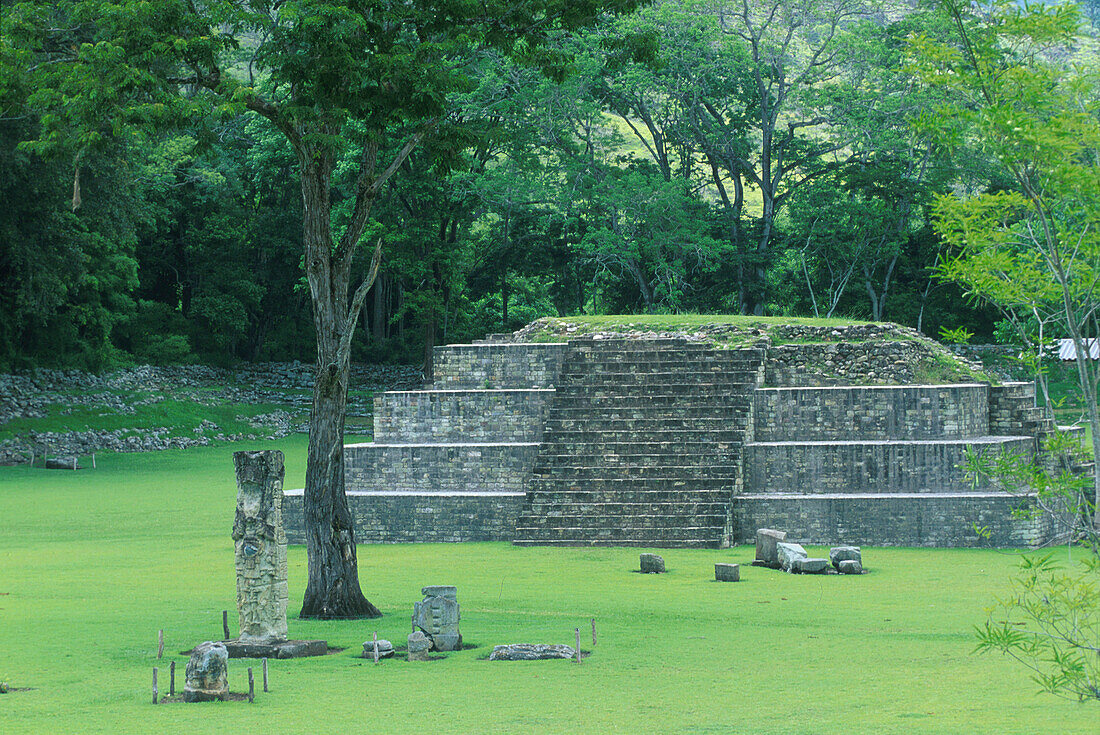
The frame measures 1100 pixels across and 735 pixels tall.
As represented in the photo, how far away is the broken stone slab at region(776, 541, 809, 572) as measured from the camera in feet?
49.5

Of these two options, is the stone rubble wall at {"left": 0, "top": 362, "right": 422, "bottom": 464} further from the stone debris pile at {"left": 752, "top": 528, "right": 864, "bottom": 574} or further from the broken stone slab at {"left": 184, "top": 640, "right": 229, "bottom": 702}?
the broken stone slab at {"left": 184, "top": 640, "right": 229, "bottom": 702}

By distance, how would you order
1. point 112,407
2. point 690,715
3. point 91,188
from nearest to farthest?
point 690,715
point 91,188
point 112,407

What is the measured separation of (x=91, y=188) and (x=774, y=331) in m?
17.3

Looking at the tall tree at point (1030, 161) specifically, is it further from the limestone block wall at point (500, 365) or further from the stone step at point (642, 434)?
the limestone block wall at point (500, 365)

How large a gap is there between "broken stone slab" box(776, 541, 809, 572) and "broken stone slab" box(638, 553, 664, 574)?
5.57ft

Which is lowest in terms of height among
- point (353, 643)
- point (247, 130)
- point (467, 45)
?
point (353, 643)

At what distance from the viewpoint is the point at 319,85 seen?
1158 centimetres

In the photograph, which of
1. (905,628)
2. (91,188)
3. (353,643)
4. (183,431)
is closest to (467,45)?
(353,643)

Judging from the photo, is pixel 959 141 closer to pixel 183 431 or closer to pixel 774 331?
pixel 774 331

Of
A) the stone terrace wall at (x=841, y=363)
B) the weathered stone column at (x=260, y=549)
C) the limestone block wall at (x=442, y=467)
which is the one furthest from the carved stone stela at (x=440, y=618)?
the stone terrace wall at (x=841, y=363)

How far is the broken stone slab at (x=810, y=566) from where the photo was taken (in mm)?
14898

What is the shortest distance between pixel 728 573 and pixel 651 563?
1.09 meters

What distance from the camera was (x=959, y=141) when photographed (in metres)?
6.89

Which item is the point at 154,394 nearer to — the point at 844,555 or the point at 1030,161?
the point at 844,555
